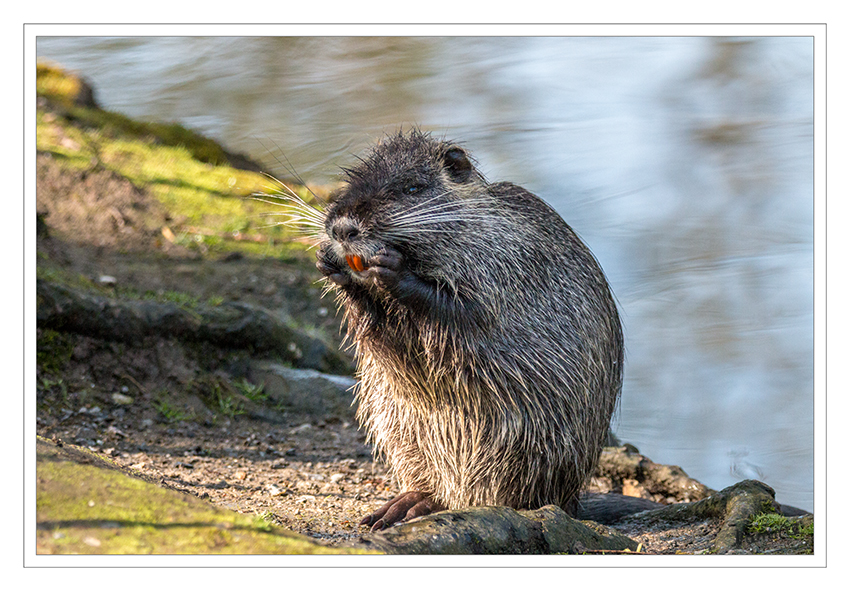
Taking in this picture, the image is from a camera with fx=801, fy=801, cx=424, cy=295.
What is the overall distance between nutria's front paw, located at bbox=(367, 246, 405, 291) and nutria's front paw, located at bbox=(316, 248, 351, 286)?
17cm

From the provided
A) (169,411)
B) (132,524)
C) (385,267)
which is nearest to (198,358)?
(169,411)

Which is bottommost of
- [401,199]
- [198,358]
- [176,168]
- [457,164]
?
[198,358]

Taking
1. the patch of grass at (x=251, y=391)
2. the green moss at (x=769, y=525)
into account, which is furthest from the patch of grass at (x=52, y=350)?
the green moss at (x=769, y=525)

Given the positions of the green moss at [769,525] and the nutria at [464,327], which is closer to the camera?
the green moss at [769,525]

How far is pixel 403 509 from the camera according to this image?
3.95m

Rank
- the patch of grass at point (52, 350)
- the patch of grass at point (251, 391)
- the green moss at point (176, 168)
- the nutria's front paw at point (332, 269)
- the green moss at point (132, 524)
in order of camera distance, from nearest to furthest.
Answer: the green moss at point (132, 524), the nutria's front paw at point (332, 269), the patch of grass at point (52, 350), the patch of grass at point (251, 391), the green moss at point (176, 168)

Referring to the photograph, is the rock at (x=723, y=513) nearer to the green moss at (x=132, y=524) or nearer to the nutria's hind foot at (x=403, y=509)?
the nutria's hind foot at (x=403, y=509)

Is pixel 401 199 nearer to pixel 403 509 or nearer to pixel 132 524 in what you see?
pixel 403 509

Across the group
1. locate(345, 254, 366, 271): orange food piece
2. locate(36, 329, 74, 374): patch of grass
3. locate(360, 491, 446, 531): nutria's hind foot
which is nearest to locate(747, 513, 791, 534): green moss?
locate(360, 491, 446, 531): nutria's hind foot

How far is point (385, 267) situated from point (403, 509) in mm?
1283

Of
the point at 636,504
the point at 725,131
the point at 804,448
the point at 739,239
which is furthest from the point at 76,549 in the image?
the point at 725,131

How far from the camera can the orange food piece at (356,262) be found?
3477 millimetres

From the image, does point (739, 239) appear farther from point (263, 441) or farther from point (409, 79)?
point (263, 441)
